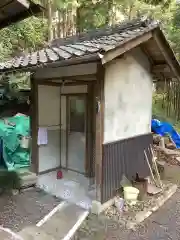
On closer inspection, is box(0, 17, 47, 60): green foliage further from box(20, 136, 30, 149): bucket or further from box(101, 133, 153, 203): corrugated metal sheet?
box(101, 133, 153, 203): corrugated metal sheet

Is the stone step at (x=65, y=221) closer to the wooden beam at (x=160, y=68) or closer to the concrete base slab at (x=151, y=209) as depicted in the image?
the concrete base slab at (x=151, y=209)

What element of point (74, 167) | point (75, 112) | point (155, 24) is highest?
point (155, 24)

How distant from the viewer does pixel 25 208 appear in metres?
5.59

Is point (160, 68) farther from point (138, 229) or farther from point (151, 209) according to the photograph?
point (138, 229)

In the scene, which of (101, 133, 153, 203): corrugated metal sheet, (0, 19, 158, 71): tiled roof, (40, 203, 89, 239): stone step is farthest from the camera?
(101, 133, 153, 203): corrugated metal sheet

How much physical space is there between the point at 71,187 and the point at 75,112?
2.27 meters

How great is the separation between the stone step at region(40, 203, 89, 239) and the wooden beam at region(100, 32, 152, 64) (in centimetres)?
326

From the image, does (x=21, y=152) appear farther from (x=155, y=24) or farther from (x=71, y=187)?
(x=155, y=24)

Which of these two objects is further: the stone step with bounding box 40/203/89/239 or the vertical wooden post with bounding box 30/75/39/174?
the vertical wooden post with bounding box 30/75/39/174

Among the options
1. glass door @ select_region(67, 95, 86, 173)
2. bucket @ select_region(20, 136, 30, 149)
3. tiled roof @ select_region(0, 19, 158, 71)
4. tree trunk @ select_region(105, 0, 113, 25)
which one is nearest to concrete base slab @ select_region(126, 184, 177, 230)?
glass door @ select_region(67, 95, 86, 173)

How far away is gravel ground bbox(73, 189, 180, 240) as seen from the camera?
4.64m

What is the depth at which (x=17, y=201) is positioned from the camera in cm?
591

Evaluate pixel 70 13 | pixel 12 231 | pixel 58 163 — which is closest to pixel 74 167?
pixel 58 163

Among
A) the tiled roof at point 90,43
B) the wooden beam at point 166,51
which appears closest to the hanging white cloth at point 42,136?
the tiled roof at point 90,43
